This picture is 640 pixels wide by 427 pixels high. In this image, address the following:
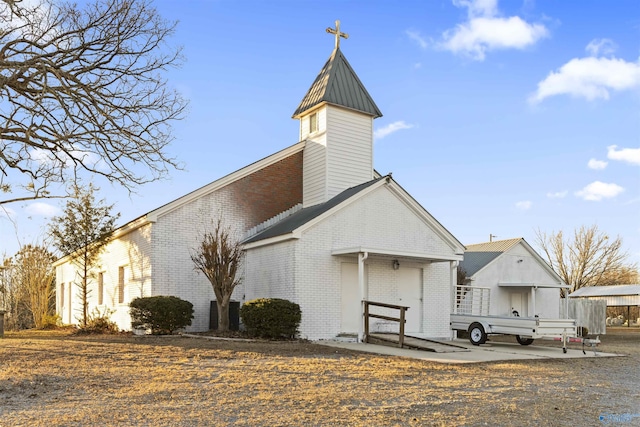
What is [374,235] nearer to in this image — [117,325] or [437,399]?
[117,325]

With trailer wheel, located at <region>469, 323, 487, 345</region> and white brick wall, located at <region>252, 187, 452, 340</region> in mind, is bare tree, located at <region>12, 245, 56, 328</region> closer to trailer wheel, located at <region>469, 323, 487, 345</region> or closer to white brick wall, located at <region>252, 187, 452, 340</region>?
white brick wall, located at <region>252, 187, 452, 340</region>

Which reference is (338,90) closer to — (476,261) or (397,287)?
(397,287)

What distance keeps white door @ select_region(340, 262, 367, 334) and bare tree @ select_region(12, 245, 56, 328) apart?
57.4 ft

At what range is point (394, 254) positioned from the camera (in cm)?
1895

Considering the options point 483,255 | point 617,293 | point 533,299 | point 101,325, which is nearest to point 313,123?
point 101,325

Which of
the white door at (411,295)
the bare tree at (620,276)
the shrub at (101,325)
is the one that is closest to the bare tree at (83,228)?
the shrub at (101,325)

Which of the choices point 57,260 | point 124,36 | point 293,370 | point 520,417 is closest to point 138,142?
point 124,36

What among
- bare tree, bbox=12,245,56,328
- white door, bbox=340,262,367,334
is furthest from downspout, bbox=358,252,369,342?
bare tree, bbox=12,245,56,328

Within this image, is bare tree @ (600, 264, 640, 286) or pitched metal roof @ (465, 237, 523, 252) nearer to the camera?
pitched metal roof @ (465, 237, 523, 252)

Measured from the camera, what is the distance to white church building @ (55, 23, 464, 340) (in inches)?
750

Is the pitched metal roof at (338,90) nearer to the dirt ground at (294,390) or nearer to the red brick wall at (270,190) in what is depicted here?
the red brick wall at (270,190)

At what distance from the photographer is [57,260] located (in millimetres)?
31656

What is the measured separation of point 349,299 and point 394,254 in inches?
79.6

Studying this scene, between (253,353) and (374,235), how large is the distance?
7.64m
